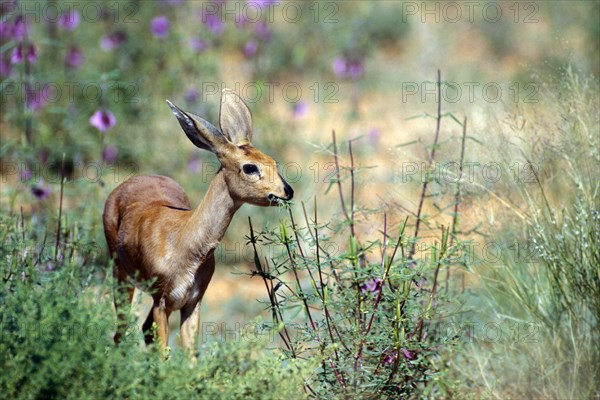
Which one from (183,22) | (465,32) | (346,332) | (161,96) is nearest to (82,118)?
(161,96)

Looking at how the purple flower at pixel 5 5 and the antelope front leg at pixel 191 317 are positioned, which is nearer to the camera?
the antelope front leg at pixel 191 317

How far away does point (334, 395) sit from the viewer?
3.98 m

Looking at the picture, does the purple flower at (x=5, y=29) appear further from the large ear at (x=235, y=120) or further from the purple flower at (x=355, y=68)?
the large ear at (x=235, y=120)

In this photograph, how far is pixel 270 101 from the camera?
9.07 m

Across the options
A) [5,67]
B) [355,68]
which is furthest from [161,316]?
[355,68]

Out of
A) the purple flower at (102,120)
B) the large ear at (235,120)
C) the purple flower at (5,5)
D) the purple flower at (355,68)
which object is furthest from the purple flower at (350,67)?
the large ear at (235,120)

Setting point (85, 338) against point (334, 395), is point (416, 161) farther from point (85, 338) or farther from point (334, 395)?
point (85, 338)

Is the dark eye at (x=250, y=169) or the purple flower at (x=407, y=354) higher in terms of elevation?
the dark eye at (x=250, y=169)

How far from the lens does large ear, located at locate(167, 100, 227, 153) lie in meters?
3.96

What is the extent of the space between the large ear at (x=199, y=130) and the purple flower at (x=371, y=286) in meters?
0.84

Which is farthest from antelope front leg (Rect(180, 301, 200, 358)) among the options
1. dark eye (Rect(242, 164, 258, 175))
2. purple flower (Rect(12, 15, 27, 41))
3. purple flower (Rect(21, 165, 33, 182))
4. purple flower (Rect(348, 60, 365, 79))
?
purple flower (Rect(348, 60, 365, 79))

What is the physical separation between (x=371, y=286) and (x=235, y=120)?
0.91m

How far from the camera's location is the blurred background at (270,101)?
5213mm

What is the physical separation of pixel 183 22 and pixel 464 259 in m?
7.34
